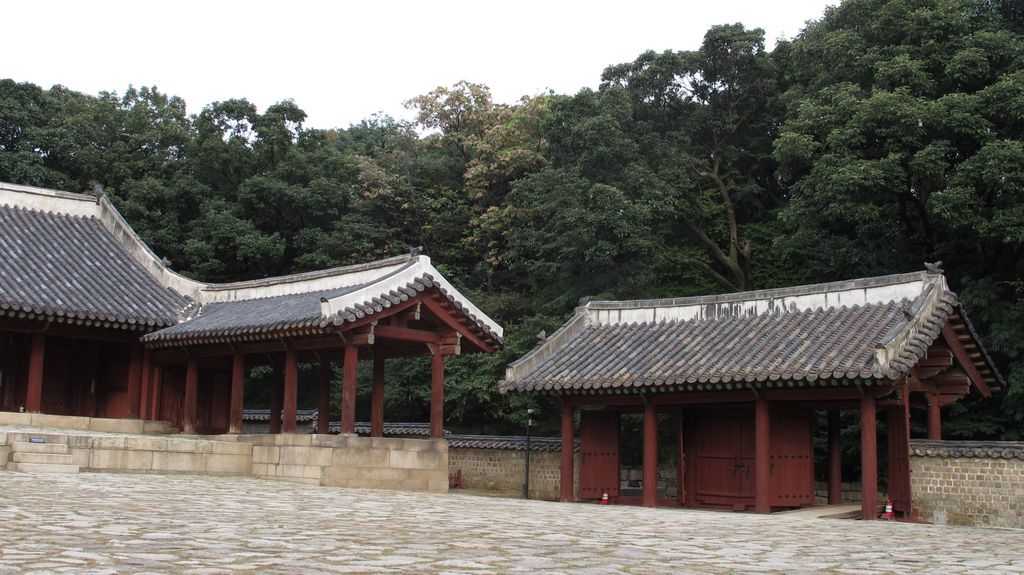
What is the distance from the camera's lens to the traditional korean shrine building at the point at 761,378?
18.2 metres

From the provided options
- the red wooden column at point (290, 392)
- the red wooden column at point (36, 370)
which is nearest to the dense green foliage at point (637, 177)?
the red wooden column at point (290, 392)

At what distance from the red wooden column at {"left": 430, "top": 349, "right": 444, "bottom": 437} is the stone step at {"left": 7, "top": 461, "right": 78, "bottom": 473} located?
7.07m

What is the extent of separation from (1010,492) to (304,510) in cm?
1267

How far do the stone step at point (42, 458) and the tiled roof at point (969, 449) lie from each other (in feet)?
49.2

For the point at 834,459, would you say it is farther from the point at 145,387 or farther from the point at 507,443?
the point at 145,387

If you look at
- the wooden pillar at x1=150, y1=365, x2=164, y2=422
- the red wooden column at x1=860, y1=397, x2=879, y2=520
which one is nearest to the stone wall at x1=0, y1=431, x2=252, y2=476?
the wooden pillar at x1=150, y1=365, x2=164, y2=422

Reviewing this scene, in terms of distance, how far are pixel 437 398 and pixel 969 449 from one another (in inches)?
404

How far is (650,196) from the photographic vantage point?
1283 inches

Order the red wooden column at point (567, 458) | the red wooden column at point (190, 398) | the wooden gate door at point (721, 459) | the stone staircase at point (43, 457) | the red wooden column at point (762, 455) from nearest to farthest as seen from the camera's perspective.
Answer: the stone staircase at point (43, 457) → the red wooden column at point (762, 455) → the wooden gate door at point (721, 459) → the red wooden column at point (567, 458) → the red wooden column at point (190, 398)

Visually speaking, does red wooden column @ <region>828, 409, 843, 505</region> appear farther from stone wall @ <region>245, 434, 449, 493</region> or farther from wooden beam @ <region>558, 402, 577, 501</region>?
stone wall @ <region>245, 434, 449, 493</region>

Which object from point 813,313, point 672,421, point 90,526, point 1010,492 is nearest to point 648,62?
point 672,421

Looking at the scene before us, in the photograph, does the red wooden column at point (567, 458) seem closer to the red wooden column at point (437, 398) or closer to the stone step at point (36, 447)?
the red wooden column at point (437, 398)

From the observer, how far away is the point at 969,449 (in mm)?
18359

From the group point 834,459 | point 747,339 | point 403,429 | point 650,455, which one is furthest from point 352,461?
point 403,429
